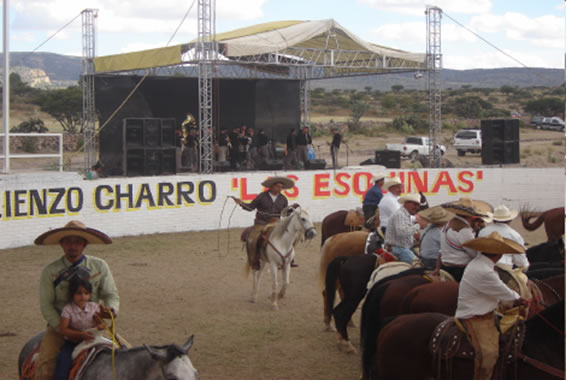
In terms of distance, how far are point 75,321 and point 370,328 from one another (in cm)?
315

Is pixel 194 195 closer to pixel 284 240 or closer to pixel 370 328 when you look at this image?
pixel 284 240

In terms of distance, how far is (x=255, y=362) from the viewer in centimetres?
869

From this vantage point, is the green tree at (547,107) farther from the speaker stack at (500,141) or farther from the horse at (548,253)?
the horse at (548,253)

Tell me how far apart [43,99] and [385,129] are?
1155 inches

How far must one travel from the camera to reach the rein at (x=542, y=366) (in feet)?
18.7

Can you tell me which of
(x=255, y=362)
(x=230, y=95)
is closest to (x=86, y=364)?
(x=255, y=362)

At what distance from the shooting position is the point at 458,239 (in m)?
7.64

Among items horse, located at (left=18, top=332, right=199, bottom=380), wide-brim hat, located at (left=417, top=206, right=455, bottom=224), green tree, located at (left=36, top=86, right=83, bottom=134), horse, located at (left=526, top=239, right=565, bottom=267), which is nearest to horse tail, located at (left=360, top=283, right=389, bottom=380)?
wide-brim hat, located at (left=417, top=206, right=455, bottom=224)

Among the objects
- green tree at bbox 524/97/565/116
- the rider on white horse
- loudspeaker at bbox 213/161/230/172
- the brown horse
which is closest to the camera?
the brown horse

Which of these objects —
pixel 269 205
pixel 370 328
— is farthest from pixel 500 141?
pixel 370 328

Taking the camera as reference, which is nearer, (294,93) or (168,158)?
(168,158)

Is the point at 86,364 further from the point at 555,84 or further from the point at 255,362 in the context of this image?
the point at 555,84

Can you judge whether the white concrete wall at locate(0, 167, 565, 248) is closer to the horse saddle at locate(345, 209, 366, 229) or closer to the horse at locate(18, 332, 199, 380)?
the horse saddle at locate(345, 209, 366, 229)

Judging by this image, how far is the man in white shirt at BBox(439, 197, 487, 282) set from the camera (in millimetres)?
7629
